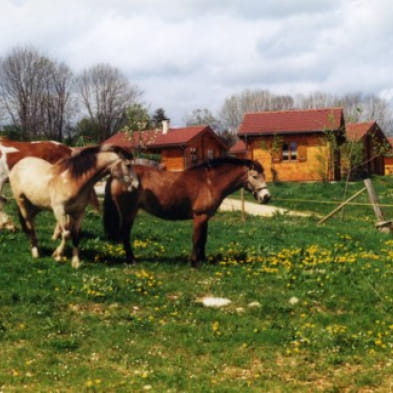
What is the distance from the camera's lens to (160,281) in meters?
11.6

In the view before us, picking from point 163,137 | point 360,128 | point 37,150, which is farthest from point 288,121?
point 37,150

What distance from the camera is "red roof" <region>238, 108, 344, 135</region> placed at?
48.1 m

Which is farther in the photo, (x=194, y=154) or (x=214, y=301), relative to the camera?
(x=194, y=154)

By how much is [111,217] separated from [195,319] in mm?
4497

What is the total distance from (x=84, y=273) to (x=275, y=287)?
365cm

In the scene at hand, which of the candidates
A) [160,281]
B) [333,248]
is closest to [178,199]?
[160,281]

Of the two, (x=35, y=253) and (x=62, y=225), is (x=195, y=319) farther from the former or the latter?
(x=35, y=253)

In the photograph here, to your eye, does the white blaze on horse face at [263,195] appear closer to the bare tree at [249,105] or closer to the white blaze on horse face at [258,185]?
the white blaze on horse face at [258,185]

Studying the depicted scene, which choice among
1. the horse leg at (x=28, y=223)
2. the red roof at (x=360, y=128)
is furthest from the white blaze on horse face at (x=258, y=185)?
the red roof at (x=360, y=128)

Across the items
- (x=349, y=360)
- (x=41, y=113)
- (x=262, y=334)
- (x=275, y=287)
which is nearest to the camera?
(x=349, y=360)

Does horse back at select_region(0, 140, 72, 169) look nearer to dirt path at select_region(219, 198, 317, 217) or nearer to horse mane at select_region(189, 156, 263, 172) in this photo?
horse mane at select_region(189, 156, 263, 172)

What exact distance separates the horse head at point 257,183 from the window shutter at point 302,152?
3528 centimetres

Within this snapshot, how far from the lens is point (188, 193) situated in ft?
42.9

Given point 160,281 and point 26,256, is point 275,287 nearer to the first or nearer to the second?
point 160,281
